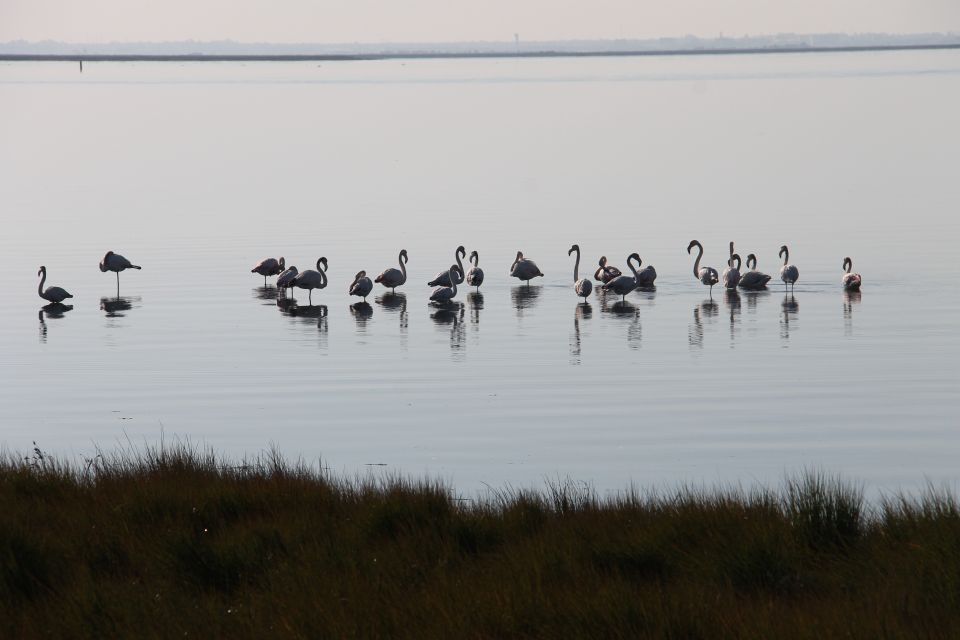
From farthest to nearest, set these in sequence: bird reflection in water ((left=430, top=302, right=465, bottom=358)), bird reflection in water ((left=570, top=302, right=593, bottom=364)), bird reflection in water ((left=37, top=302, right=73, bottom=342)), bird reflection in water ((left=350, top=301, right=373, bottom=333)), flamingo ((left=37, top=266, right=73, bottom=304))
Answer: flamingo ((left=37, top=266, right=73, bottom=304)) → bird reflection in water ((left=37, top=302, right=73, bottom=342)) → bird reflection in water ((left=350, top=301, right=373, bottom=333)) → bird reflection in water ((left=430, top=302, right=465, bottom=358)) → bird reflection in water ((left=570, top=302, right=593, bottom=364))

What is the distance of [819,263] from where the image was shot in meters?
32.6

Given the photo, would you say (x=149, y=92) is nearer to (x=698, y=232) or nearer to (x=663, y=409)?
(x=698, y=232)

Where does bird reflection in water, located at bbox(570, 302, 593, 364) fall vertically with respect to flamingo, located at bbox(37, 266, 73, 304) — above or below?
below

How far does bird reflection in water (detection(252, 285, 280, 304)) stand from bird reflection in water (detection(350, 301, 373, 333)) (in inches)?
78.4

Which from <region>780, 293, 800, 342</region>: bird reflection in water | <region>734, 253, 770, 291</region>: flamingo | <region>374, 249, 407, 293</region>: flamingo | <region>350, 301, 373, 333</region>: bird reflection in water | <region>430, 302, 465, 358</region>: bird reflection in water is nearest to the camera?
<region>430, 302, 465, 358</region>: bird reflection in water

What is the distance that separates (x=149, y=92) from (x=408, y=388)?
5907 inches

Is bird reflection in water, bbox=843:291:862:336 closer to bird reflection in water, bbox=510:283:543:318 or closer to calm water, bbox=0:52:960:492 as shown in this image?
calm water, bbox=0:52:960:492

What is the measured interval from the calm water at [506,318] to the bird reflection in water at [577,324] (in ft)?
0.49

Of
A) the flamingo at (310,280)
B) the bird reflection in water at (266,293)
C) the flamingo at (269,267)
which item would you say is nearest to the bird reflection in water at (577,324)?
the flamingo at (310,280)

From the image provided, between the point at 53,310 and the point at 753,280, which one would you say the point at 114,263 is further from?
the point at 753,280

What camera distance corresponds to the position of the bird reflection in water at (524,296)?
91.5 ft

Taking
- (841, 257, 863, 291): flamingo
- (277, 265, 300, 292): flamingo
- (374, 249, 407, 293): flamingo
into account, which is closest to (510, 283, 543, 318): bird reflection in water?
(374, 249, 407, 293): flamingo

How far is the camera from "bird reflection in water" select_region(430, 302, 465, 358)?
77.2ft

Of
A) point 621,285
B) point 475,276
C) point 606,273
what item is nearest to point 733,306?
point 621,285
